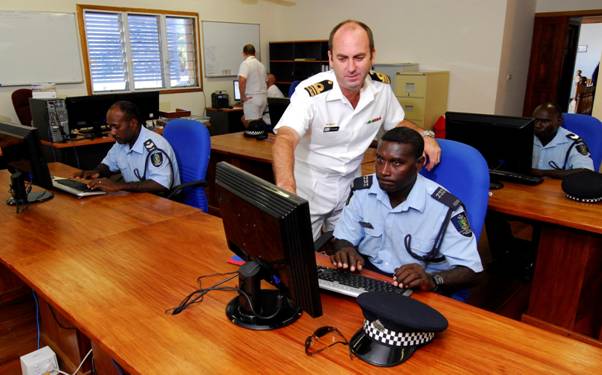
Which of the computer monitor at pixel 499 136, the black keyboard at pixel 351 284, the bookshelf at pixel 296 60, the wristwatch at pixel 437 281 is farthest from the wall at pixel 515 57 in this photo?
the black keyboard at pixel 351 284

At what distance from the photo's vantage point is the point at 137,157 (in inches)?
102

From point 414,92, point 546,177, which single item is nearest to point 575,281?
point 546,177

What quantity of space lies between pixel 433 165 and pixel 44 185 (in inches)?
67.6

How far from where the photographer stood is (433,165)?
1.71m

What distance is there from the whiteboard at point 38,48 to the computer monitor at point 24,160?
390 cm

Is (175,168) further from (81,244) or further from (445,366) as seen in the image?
(445,366)

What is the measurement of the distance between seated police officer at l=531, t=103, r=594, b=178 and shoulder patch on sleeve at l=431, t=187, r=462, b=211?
4.63 ft

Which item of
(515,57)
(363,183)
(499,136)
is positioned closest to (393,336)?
(363,183)

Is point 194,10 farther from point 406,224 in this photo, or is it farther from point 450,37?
point 406,224

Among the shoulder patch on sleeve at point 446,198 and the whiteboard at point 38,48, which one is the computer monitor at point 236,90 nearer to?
the whiteboard at point 38,48

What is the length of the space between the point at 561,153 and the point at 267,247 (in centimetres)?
239

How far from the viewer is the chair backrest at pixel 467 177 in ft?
5.23

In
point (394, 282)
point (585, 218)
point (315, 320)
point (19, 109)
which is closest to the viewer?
point (315, 320)

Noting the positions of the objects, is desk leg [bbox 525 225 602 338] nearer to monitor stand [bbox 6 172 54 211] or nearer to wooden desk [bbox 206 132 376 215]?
wooden desk [bbox 206 132 376 215]
